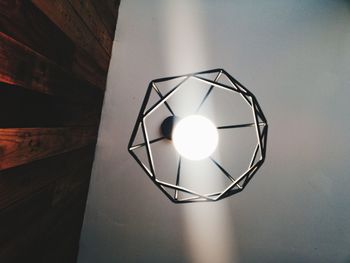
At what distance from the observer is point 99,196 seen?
169 cm

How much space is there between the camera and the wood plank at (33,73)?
0.79 m

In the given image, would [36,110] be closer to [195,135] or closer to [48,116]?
[48,116]

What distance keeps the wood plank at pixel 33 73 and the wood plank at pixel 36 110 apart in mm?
31

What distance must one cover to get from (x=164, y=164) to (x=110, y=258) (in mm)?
798

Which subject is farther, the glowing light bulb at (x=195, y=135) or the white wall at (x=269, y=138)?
the white wall at (x=269, y=138)

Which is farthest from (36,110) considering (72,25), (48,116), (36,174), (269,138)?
(269,138)

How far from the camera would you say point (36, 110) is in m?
1.01

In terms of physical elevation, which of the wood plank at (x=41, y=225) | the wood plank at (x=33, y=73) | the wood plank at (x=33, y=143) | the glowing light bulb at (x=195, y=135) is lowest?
the wood plank at (x=41, y=225)

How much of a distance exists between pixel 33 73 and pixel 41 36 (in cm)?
17

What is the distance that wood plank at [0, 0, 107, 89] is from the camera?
79 centimetres

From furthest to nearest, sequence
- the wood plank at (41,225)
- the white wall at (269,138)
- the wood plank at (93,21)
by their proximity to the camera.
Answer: the white wall at (269,138) → the wood plank at (93,21) → the wood plank at (41,225)

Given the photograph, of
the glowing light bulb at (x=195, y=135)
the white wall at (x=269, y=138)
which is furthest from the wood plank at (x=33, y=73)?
the glowing light bulb at (x=195, y=135)

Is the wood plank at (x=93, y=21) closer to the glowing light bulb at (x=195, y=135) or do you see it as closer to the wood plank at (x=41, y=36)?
the wood plank at (x=41, y=36)

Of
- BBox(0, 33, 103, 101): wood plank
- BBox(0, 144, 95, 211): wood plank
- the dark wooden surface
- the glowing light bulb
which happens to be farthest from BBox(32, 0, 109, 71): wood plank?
the glowing light bulb
